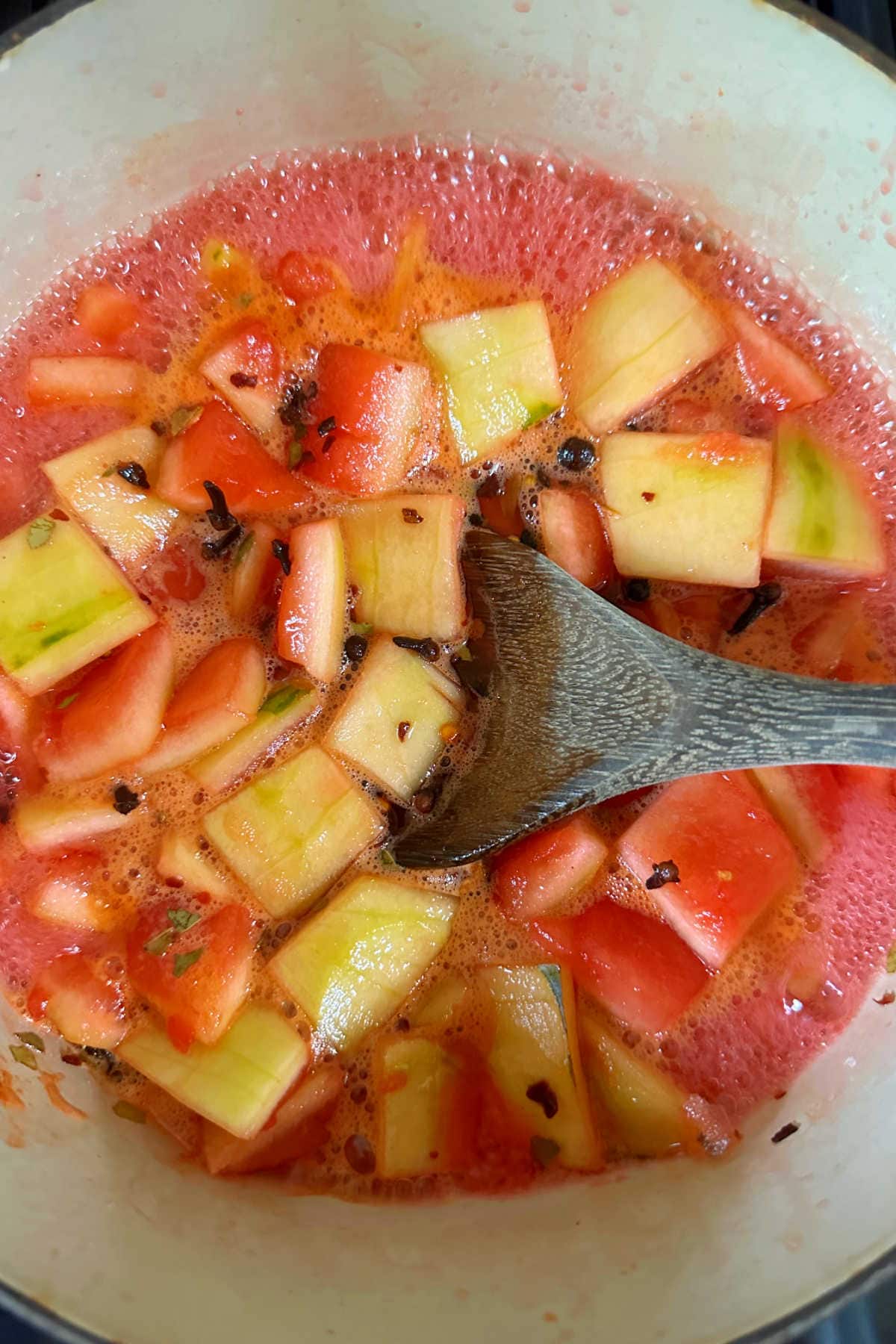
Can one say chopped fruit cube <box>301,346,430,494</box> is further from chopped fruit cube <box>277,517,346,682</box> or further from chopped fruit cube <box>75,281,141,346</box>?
chopped fruit cube <box>75,281,141,346</box>

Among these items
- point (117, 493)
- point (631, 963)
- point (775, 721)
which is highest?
point (117, 493)

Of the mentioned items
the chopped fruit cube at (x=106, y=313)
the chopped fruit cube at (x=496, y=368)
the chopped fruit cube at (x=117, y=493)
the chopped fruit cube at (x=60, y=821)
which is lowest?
the chopped fruit cube at (x=60, y=821)

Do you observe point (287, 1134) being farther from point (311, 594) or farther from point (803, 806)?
point (803, 806)

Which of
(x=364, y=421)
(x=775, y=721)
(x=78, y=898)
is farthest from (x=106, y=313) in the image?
(x=775, y=721)

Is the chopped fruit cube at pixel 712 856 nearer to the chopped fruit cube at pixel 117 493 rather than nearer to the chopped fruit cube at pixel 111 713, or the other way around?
the chopped fruit cube at pixel 111 713

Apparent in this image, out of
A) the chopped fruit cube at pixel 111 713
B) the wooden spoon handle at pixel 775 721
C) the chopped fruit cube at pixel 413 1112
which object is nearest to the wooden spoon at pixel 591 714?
the wooden spoon handle at pixel 775 721

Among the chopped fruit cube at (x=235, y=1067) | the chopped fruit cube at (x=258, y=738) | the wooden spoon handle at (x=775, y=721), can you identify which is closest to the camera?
the wooden spoon handle at (x=775, y=721)

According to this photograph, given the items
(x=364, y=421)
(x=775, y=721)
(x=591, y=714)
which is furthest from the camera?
(x=364, y=421)
